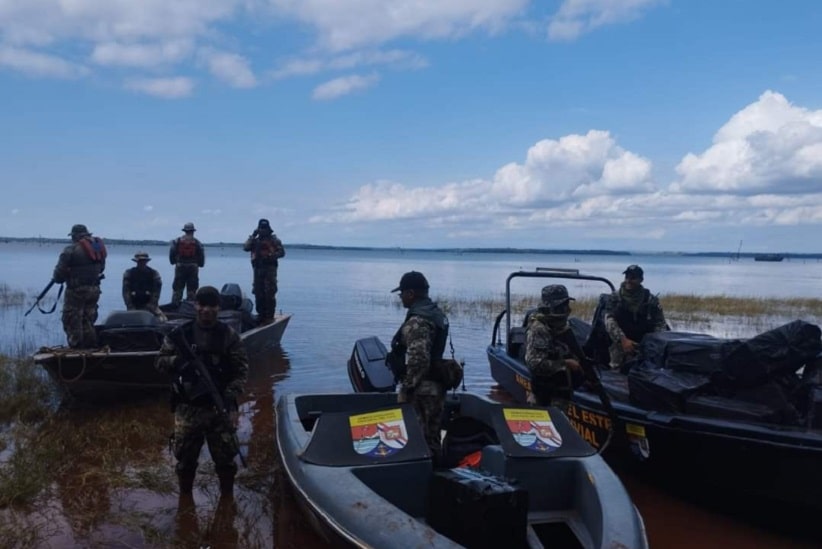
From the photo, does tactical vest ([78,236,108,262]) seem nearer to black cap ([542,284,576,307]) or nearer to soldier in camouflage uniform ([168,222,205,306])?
soldier in camouflage uniform ([168,222,205,306])

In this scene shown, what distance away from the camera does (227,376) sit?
5230 millimetres

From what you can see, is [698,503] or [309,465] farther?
[698,503]

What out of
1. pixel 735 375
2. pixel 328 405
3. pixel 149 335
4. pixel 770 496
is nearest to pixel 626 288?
pixel 735 375

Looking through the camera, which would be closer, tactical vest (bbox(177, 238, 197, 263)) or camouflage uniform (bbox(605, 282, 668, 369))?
camouflage uniform (bbox(605, 282, 668, 369))

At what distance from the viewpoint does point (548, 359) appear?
6.09 meters

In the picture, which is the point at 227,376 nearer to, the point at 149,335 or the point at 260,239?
the point at 149,335

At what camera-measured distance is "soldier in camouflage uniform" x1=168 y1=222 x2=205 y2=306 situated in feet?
39.5

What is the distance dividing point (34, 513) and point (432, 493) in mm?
3329

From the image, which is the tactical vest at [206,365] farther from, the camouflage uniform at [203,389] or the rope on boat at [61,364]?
the rope on boat at [61,364]

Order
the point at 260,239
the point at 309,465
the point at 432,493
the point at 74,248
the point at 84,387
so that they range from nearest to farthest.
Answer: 1. the point at 432,493
2. the point at 309,465
3. the point at 84,387
4. the point at 74,248
5. the point at 260,239

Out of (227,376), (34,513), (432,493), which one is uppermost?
(227,376)

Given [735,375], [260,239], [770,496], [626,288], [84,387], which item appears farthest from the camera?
[260,239]

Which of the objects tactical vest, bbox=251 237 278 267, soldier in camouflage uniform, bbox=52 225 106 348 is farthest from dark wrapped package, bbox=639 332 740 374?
tactical vest, bbox=251 237 278 267

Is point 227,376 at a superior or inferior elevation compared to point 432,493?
superior
